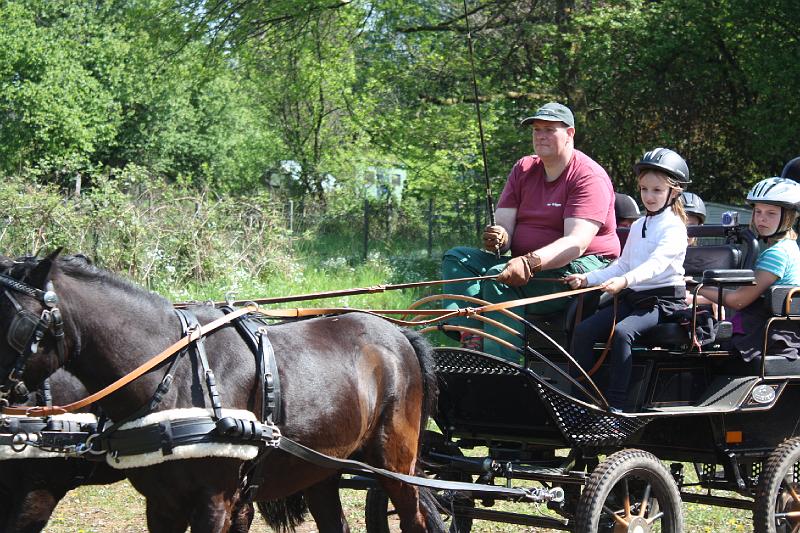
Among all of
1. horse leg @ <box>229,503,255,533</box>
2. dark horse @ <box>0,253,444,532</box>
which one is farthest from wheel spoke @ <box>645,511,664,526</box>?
horse leg @ <box>229,503,255,533</box>

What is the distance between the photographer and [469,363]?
15.7ft

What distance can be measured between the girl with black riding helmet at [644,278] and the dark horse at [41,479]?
2.33 m

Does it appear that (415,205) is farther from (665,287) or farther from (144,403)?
(144,403)

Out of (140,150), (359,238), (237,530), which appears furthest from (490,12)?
(140,150)

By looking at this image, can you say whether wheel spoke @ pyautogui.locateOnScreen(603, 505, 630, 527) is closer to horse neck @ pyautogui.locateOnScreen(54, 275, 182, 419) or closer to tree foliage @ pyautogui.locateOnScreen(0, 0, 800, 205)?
horse neck @ pyautogui.locateOnScreen(54, 275, 182, 419)

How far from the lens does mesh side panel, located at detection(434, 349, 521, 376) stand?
464 cm

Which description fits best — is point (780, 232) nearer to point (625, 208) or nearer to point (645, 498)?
point (645, 498)

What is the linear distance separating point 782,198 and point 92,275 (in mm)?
3514

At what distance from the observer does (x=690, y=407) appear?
4859 mm

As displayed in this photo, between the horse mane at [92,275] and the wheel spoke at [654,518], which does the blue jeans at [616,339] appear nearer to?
the wheel spoke at [654,518]

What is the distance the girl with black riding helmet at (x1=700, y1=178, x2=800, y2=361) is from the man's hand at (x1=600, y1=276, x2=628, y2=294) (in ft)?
2.50

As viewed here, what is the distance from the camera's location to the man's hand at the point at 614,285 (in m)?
4.77

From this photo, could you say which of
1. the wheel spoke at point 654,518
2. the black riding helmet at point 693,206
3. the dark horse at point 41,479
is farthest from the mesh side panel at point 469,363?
the black riding helmet at point 693,206

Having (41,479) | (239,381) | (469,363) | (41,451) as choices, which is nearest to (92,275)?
(239,381)
